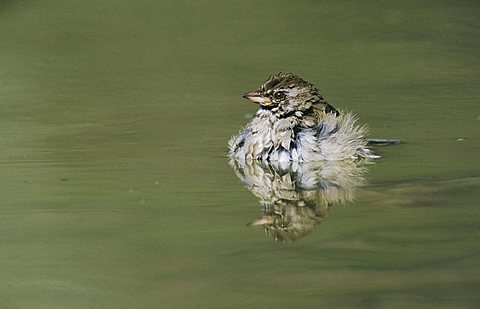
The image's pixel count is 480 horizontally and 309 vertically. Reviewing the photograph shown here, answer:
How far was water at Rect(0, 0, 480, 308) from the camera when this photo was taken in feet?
17.4

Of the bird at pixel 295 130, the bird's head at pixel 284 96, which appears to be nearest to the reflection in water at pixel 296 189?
the bird at pixel 295 130

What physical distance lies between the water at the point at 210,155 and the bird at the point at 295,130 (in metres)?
0.27

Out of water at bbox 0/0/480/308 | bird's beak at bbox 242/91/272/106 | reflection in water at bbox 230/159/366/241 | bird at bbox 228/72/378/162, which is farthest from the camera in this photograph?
bird's beak at bbox 242/91/272/106

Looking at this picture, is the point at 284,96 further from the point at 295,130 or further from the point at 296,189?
the point at 296,189

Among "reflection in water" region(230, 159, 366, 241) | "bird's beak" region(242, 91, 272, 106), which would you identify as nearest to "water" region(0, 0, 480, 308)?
"reflection in water" region(230, 159, 366, 241)

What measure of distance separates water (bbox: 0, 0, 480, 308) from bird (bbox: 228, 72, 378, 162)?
268 mm

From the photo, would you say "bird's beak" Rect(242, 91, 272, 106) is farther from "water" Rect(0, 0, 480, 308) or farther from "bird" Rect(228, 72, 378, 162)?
"water" Rect(0, 0, 480, 308)

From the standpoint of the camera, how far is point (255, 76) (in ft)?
39.2

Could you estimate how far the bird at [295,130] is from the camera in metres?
8.50

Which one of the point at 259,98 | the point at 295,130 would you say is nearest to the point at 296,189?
the point at 295,130

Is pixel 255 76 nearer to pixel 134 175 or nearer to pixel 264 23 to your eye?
pixel 264 23

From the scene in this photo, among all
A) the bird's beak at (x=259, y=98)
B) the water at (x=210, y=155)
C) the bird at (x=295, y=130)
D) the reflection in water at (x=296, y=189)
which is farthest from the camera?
the bird's beak at (x=259, y=98)

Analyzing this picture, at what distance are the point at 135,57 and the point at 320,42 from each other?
7.46 feet

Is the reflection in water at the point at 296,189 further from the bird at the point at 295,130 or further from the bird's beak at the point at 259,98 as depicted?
the bird's beak at the point at 259,98
